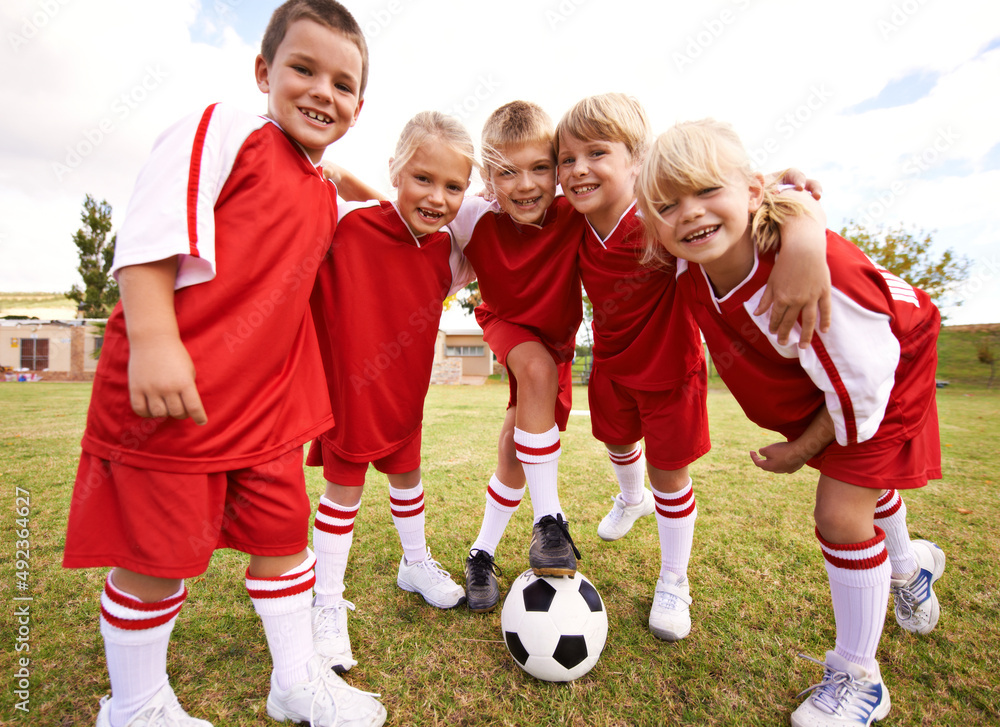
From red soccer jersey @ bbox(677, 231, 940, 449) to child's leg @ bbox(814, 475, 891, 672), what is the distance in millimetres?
186

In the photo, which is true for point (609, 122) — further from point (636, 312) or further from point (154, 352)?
point (154, 352)

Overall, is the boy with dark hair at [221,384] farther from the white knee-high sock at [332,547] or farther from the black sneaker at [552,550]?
the black sneaker at [552,550]

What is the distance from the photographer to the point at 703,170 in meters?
1.52

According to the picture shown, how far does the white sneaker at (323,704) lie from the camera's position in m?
1.49

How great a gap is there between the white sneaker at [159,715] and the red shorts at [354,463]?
78cm

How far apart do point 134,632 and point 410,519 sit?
1.13 m

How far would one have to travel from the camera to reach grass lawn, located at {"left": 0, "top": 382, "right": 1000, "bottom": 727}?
5.16ft

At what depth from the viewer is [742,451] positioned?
18.2 ft

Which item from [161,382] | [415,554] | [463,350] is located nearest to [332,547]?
[415,554]

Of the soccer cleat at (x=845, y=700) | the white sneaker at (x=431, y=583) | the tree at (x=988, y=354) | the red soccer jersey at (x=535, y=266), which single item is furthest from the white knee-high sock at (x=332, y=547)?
the tree at (x=988, y=354)

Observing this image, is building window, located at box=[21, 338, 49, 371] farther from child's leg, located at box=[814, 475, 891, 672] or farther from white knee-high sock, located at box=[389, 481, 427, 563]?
child's leg, located at box=[814, 475, 891, 672]

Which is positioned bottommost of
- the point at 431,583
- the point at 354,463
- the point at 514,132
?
the point at 431,583

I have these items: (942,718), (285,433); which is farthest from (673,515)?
(285,433)

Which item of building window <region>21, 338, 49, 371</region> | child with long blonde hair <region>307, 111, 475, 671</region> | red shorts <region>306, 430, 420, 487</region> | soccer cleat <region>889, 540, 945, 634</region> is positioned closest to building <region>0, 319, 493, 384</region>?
building window <region>21, 338, 49, 371</region>
